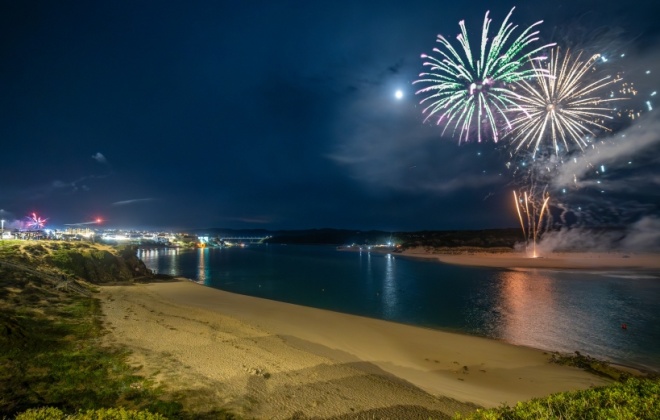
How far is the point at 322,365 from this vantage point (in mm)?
12469

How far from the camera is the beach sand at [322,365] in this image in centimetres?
901

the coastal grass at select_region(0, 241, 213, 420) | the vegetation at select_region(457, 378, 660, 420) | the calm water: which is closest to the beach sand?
the coastal grass at select_region(0, 241, 213, 420)

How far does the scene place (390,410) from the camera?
8.75 metres

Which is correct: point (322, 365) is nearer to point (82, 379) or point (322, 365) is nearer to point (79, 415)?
point (82, 379)

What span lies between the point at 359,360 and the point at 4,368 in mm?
11746

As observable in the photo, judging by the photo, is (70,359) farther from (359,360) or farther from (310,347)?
(359,360)

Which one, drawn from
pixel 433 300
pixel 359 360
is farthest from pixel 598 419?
pixel 433 300

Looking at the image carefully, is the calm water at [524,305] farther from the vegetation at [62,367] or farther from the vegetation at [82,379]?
the vegetation at [62,367]

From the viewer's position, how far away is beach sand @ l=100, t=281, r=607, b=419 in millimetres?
9008

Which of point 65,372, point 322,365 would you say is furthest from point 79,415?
point 322,365

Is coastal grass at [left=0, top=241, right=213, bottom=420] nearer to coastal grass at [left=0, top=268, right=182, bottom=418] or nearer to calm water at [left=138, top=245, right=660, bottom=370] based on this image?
coastal grass at [left=0, top=268, right=182, bottom=418]

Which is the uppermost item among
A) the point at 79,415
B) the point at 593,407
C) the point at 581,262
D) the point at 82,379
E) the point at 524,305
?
the point at 79,415

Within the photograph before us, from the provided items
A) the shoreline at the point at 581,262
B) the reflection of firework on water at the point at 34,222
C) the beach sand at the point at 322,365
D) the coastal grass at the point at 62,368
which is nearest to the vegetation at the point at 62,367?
the coastal grass at the point at 62,368

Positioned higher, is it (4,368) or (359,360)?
(4,368)
